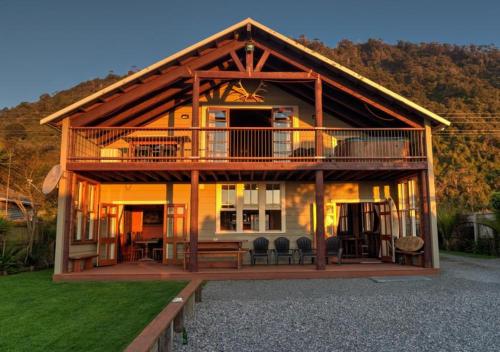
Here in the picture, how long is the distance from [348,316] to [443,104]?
33178 millimetres

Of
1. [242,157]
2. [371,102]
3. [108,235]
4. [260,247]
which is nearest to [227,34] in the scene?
[242,157]

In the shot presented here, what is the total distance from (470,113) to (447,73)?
682 cm

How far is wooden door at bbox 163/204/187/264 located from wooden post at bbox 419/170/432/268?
6.60 meters

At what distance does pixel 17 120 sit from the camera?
28.5 metres

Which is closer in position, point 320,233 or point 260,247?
point 320,233

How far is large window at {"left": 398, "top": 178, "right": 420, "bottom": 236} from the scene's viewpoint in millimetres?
11398

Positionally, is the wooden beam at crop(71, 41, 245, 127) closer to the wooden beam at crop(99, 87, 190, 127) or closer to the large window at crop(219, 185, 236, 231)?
the wooden beam at crop(99, 87, 190, 127)

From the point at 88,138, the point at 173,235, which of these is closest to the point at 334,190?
the point at 173,235

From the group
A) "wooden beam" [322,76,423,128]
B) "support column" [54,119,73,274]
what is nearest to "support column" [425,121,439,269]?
"wooden beam" [322,76,423,128]

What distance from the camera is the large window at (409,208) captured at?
11.4m

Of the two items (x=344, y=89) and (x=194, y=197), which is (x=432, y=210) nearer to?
(x=344, y=89)

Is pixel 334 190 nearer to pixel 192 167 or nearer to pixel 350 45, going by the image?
pixel 192 167

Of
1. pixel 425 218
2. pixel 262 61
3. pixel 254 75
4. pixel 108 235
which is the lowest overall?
pixel 108 235

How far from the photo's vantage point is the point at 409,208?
11.6 m
